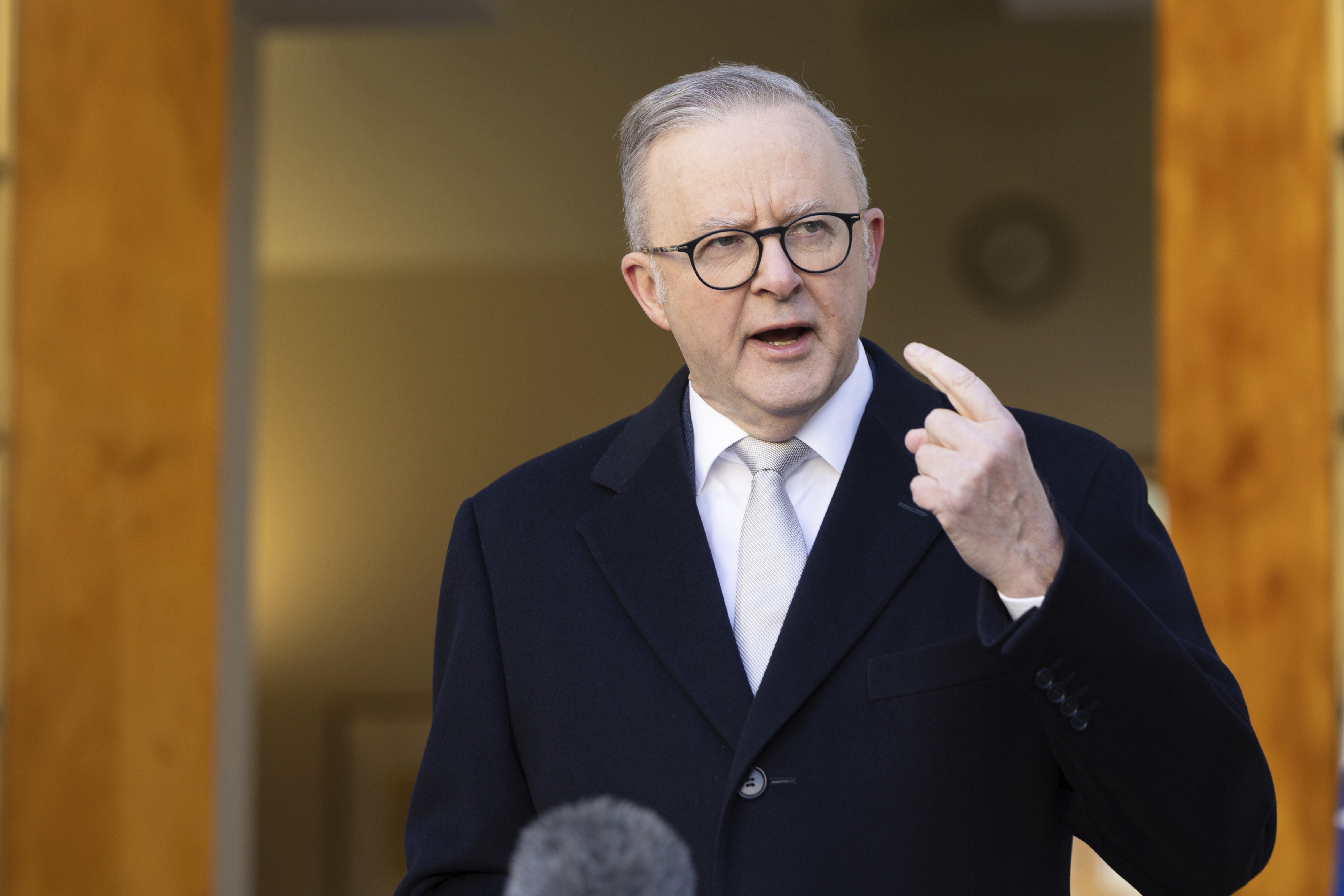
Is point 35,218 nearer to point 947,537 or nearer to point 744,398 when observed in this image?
point 744,398

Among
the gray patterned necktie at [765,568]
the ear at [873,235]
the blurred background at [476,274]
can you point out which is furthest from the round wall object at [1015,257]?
the gray patterned necktie at [765,568]

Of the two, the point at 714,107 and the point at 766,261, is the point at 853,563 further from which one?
the point at 714,107

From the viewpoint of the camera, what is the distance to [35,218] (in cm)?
242

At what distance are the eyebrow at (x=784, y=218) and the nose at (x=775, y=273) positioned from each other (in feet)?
0.07

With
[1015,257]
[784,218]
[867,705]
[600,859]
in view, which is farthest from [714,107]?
[1015,257]

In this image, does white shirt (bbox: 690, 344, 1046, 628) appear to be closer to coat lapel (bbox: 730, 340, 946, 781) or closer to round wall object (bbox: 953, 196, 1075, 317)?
coat lapel (bbox: 730, 340, 946, 781)

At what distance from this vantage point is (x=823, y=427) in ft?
3.83

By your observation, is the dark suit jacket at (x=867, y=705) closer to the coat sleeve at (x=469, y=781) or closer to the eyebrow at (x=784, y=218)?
the coat sleeve at (x=469, y=781)

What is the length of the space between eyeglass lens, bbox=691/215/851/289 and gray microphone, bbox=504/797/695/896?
0.67 meters

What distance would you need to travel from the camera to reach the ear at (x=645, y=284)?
1.22 m

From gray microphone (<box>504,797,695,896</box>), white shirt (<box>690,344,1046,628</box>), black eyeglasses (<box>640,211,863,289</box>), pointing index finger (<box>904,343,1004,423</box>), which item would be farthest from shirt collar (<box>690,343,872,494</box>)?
gray microphone (<box>504,797,695,896</box>)

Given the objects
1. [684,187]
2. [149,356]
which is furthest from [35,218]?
[684,187]

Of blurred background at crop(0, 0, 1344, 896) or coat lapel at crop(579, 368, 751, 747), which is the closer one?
coat lapel at crop(579, 368, 751, 747)

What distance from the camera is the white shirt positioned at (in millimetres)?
1165
